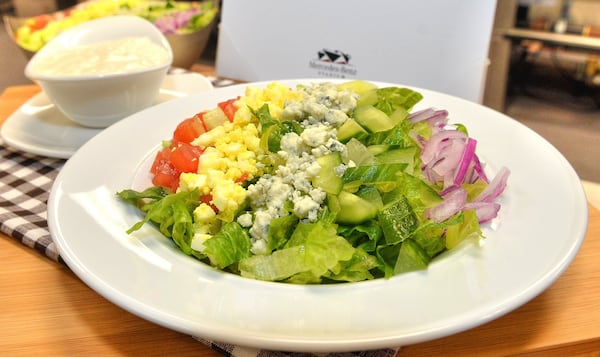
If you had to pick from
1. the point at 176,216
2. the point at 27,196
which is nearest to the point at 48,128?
the point at 27,196

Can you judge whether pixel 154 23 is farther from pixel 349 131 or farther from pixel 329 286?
pixel 329 286

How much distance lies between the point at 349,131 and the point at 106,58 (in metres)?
0.92

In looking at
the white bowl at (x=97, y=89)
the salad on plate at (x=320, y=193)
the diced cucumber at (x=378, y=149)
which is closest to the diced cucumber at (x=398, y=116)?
the salad on plate at (x=320, y=193)

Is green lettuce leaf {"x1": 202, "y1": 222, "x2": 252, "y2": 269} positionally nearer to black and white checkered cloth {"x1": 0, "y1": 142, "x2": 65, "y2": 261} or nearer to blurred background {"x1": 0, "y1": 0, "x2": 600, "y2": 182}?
black and white checkered cloth {"x1": 0, "y1": 142, "x2": 65, "y2": 261}

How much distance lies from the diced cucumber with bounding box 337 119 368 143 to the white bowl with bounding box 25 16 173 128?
0.70 meters

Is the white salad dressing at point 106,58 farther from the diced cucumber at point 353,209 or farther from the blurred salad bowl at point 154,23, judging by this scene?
the diced cucumber at point 353,209

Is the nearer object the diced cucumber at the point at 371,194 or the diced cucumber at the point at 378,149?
the diced cucumber at the point at 371,194

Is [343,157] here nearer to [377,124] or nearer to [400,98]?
[377,124]

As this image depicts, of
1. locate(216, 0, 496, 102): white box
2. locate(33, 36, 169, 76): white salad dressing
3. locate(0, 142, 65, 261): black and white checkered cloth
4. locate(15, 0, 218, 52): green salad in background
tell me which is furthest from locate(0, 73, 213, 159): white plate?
locate(15, 0, 218, 52): green salad in background

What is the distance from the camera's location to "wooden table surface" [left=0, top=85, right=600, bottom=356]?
3.02 ft

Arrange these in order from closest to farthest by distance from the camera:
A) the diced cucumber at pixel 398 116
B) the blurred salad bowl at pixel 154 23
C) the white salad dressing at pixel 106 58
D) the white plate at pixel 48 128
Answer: the diced cucumber at pixel 398 116
the white plate at pixel 48 128
the white salad dressing at pixel 106 58
the blurred salad bowl at pixel 154 23

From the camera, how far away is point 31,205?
130 centimetres

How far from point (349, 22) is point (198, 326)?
1.46 m

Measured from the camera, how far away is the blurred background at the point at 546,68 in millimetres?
3232
